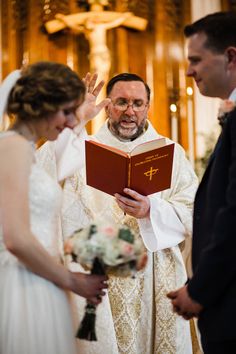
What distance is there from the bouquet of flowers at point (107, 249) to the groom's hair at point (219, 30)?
2.91 feet

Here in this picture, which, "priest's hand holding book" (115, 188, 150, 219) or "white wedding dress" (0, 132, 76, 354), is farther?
"priest's hand holding book" (115, 188, 150, 219)

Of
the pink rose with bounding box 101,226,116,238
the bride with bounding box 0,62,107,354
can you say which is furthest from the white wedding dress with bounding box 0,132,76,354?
the pink rose with bounding box 101,226,116,238

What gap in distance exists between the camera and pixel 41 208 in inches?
117

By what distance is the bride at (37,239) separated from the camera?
2.87 metres

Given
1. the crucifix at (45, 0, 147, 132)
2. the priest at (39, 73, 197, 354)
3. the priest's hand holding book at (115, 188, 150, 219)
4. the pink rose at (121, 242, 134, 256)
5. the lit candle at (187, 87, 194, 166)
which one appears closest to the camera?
the pink rose at (121, 242, 134, 256)

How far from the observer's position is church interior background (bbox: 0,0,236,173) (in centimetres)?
706

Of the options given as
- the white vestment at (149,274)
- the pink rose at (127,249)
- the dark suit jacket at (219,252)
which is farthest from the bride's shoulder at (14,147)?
the white vestment at (149,274)

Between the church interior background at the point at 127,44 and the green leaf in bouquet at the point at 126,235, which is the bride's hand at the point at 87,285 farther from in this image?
the church interior background at the point at 127,44

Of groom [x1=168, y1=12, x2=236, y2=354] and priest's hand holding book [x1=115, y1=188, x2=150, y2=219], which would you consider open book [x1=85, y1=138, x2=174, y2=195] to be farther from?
groom [x1=168, y1=12, x2=236, y2=354]

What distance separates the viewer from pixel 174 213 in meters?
4.48

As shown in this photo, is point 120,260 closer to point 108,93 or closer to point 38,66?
point 38,66

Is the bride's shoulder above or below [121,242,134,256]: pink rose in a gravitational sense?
above

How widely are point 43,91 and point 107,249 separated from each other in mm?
690

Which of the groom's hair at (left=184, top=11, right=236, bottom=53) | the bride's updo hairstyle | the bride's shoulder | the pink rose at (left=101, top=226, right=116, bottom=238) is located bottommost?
the pink rose at (left=101, top=226, right=116, bottom=238)
